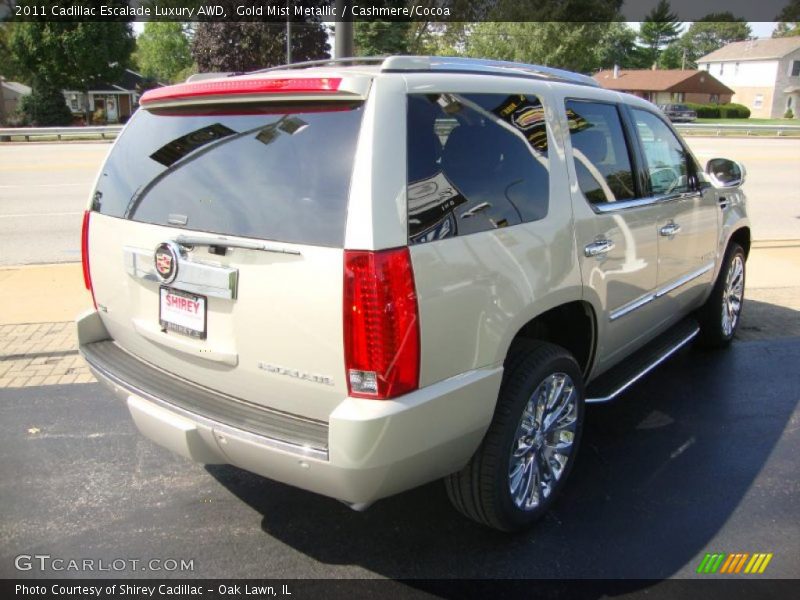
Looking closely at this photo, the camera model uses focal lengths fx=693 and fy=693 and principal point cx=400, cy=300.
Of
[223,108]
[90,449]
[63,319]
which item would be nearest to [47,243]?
[63,319]

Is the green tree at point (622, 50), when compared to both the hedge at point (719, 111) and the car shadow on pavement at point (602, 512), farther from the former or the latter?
the car shadow on pavement at point (602, 512)

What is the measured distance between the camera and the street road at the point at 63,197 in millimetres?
9070

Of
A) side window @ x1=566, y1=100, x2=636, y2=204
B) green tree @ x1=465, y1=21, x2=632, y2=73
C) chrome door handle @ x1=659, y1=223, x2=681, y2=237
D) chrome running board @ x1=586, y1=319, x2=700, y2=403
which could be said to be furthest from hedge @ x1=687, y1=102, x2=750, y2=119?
side window @ x1=566, y1=100, x2=636, y2=204

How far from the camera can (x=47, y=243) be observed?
912cm

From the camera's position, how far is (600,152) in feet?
11.6

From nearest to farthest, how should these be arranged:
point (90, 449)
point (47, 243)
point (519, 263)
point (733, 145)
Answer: point (519, 263) → point (90, 449) → point (47, 243) → point (733, 145)

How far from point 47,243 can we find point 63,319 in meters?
3.60

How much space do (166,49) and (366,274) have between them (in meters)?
87.2

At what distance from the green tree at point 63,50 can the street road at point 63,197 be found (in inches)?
977

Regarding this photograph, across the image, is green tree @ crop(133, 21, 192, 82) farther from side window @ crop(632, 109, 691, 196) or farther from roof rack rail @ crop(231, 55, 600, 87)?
roof rack rail @ crop(231, 55, 600, 87)

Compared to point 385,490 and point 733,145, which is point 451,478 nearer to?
point 385,490

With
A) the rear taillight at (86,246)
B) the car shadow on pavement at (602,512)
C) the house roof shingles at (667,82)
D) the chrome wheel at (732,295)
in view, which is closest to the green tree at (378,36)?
the chrome wheel at (732,295)

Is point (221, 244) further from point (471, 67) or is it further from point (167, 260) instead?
point (471, 67)

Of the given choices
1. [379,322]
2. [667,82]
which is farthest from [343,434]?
[667,82]
